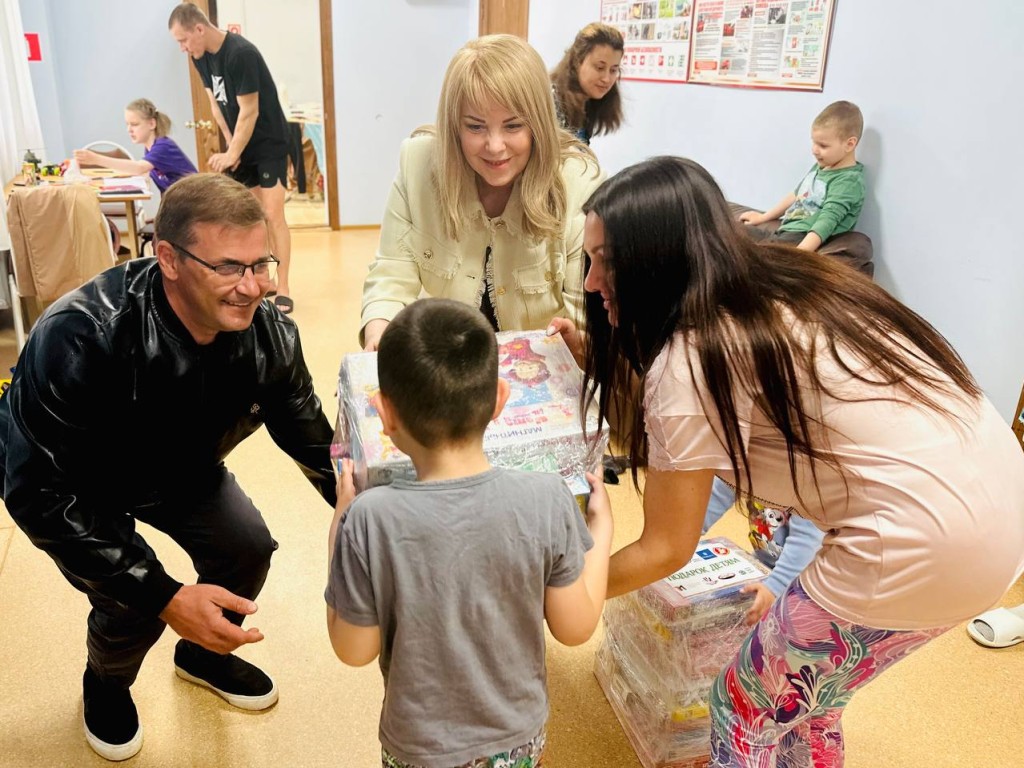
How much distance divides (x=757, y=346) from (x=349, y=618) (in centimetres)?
67

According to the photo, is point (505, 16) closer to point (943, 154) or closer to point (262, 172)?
point (262, 172)

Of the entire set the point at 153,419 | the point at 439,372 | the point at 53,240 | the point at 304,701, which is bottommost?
the point at 304,701

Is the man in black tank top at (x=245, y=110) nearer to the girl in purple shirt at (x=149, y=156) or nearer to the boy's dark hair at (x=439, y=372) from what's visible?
the girl in purple shirt at (x=149, y=156)

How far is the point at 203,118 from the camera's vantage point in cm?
601

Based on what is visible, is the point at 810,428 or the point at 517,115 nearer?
the point at 810,428

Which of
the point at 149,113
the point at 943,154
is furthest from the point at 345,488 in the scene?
the point at 149,113

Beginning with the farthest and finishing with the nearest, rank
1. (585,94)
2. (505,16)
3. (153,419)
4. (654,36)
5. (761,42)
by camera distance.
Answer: (505,16), (654,36), (761,42), (585,94), (153,419)

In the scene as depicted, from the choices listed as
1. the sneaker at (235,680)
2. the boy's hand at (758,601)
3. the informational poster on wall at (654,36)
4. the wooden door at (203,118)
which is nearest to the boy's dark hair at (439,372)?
the boy's hand at (758,601)

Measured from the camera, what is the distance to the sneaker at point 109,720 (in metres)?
1.68

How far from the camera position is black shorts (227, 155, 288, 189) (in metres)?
4.48

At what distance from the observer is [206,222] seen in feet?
4.37

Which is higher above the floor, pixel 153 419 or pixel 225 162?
pixel 225 162

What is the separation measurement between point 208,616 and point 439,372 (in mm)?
688

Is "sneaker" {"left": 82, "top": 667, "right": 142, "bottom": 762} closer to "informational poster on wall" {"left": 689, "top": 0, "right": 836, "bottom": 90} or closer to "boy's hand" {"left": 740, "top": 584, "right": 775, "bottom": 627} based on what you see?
"boy's hand" {"left": 740, "top": 584, "right": 775, "bottom": 627}
